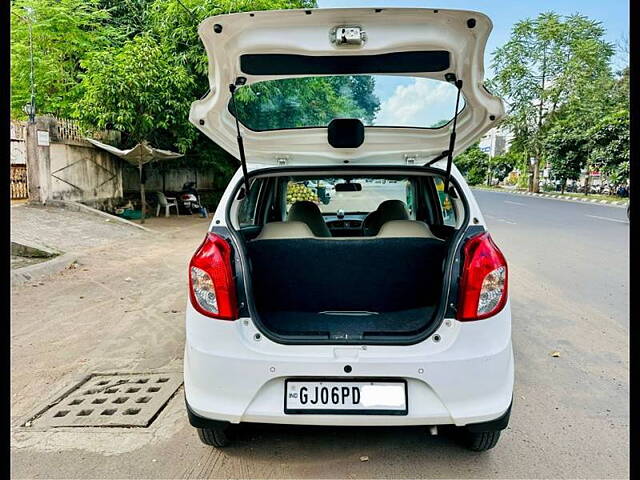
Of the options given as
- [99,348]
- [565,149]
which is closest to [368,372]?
[99,348]

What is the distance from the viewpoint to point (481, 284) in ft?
7.00

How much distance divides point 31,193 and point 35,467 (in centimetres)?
1113

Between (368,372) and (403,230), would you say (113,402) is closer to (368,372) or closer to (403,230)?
(368,372)

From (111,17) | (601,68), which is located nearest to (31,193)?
(111,17)

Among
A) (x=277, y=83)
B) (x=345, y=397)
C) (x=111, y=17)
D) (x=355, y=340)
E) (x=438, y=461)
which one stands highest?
(x=111, y=17)

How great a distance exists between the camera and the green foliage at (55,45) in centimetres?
1381

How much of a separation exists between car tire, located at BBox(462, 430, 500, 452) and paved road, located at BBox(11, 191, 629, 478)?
0.04 metres

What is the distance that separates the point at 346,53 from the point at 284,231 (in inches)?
40.2

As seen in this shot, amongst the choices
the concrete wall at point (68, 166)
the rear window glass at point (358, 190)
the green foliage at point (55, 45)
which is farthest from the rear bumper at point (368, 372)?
the green foliage at point (55, 45)

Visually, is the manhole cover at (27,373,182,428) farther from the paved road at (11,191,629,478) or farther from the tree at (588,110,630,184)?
the tree at (588,110,630,184)

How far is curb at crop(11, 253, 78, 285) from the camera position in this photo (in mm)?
6014

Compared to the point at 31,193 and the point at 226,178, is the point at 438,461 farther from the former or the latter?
the point at 226,178
